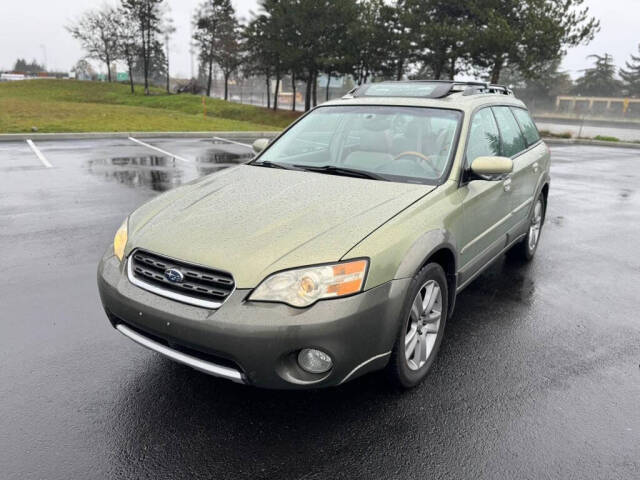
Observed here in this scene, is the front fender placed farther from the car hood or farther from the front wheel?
the front wheel

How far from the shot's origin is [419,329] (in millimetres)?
3006

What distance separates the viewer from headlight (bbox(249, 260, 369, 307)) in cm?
236

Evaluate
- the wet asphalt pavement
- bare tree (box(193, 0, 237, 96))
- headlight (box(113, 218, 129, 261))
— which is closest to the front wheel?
the wet asphalt pavement

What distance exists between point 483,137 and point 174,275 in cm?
272

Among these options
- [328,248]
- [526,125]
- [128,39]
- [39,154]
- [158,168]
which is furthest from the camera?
[128,39]

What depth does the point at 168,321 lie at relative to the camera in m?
2.45

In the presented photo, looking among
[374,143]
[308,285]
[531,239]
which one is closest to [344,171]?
[374,143]

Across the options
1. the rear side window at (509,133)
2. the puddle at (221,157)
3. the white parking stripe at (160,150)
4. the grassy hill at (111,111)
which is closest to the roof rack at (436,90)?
the rear side window at (509,133)

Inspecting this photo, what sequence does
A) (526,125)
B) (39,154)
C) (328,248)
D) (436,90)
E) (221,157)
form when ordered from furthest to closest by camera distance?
(221,157) → (39,154) → (526,125) → (436,90) → (328,248)

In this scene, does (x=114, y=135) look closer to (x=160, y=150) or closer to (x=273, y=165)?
(x=160, y=150)

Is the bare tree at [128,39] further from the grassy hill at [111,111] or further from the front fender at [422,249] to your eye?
the front fender at [422,249]

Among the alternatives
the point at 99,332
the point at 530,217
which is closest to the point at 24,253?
the point at 99,332

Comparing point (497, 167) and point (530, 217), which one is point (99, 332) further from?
point (530, 217)

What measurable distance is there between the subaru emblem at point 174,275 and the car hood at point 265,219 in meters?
0.08
